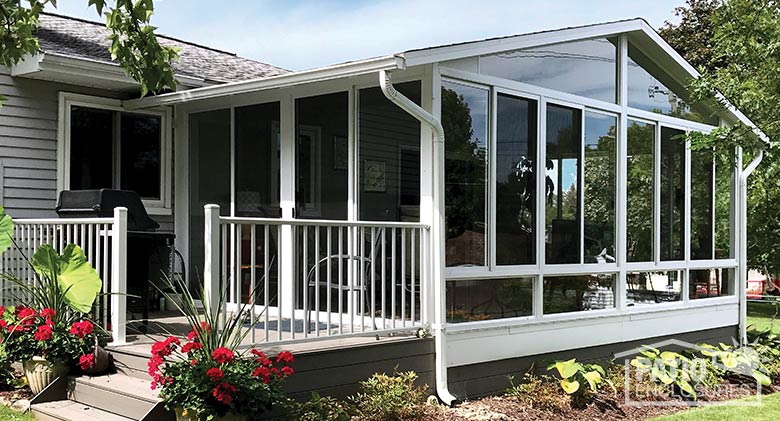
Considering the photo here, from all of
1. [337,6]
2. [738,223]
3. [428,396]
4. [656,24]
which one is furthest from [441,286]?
[656,24]

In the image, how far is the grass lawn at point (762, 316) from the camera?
12742mm

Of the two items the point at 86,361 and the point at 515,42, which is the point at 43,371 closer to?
the point at 86,361

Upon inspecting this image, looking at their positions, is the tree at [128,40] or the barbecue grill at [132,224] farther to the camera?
the barbecue grill at [132,224]

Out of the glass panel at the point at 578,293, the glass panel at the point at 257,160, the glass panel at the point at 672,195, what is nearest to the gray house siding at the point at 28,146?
the glass panel at the point at 257,160

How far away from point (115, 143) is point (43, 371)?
3.19m

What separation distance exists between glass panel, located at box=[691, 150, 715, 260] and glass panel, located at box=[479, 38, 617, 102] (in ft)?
6.06

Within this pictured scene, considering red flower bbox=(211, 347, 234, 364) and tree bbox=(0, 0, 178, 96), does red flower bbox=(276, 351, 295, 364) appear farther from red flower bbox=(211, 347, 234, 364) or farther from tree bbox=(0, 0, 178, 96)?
tree bbox=(0, 0, 178, 96)

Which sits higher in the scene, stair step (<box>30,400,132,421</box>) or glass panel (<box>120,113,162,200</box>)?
glass panel (<box>120,113,162,200</box>)

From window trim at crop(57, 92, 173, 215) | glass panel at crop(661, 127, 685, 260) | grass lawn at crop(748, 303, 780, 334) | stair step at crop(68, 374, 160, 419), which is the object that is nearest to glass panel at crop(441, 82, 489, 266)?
stair step at crop(68, 374, 160, 419)

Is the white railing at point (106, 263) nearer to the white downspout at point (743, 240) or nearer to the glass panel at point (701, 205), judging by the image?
the glass panel at point (701, 205)

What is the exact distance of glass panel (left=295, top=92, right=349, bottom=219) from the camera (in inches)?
267

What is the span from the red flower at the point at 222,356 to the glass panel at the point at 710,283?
20.5 ft

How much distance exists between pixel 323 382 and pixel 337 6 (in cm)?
1769

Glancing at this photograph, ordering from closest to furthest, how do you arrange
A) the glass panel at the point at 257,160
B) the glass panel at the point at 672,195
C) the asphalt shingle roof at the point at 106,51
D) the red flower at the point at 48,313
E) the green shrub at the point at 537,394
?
the red flower at the point at 48,313 < the green shrub at the point at 537,394 < the glass panel at the point at 257,160 < the asphalt shingle roof at the point at 106,51 < the glass panel at the point at 672,195
